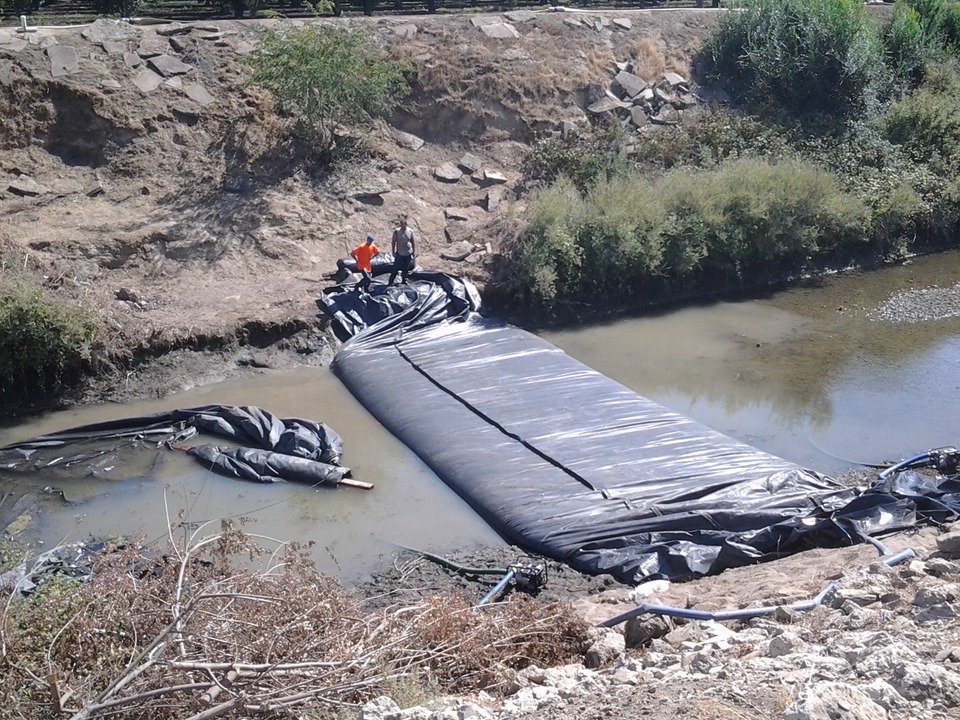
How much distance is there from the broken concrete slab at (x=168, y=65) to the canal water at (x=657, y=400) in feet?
22.3

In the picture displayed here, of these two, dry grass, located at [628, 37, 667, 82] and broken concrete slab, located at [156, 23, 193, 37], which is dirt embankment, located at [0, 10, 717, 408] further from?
dry grass, located at [628, 37, 667, 82]

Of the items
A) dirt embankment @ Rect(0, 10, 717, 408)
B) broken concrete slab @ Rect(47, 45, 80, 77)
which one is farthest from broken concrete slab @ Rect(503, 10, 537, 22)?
broken concrete slab @ Rect(47, 45, 80, 77)

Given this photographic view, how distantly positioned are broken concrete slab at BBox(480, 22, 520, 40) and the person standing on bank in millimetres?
7498

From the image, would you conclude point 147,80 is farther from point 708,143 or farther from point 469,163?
point 708,143

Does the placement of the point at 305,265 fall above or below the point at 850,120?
below

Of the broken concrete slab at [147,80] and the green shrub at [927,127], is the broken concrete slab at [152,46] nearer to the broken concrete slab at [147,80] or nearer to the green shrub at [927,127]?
the broken concrete slab at [147,80]

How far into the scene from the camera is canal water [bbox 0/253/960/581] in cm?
952

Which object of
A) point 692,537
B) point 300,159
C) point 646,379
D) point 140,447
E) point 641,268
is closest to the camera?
point 692,537

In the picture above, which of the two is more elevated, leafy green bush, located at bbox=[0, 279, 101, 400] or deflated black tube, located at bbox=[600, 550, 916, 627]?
leafy green bush, located at bbox=[0, 279, 101, 400]

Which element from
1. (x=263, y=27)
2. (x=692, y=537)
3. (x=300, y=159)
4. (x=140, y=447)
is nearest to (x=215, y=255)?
(x=300, y=159)

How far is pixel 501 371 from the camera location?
479 inches

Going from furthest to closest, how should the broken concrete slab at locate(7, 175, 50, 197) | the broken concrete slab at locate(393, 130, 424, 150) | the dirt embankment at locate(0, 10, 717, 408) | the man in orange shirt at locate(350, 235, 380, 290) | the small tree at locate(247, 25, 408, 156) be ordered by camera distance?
the broken concrete slab at locate(393, 130, 424, 150)
the small tree at locate(247, 25, 408, 156)
the broken concrete slab at locate(7, 175, 50, 197)
the man in orange shirt at locate(350, 235, 380, 290)
the dirt embankment at locate(0, 10, 717, 408)

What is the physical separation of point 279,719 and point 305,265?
10.1 meters

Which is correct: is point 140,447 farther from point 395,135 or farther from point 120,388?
point 395,135
